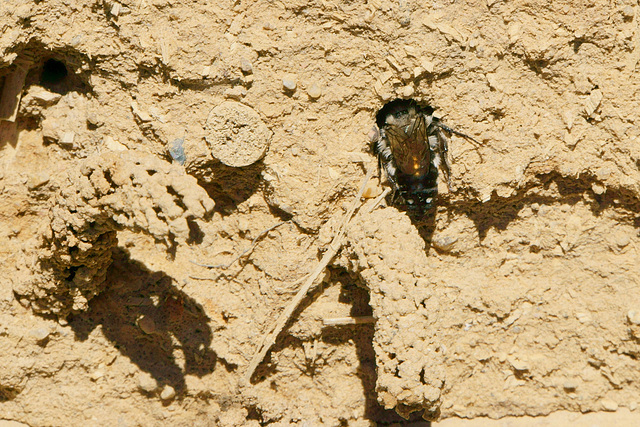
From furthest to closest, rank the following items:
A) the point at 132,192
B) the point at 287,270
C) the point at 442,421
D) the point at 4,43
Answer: the point at 442,421 → the point at 287,270 → the point at 4,43 → the point at 132,192

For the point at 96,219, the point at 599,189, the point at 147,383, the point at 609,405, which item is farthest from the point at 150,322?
the point at 609,405

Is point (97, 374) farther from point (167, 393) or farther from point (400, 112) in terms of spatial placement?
point (400, 112)

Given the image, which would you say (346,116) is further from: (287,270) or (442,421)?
(442,421)

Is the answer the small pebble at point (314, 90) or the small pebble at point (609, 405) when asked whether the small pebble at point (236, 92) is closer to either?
the small pebble at point (314, 90)

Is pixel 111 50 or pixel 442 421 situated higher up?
pixel 111 50

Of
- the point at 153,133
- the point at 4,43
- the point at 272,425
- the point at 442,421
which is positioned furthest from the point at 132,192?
the point at 442,421

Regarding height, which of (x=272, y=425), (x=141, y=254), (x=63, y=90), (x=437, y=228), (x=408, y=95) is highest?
(x=408, y=95)

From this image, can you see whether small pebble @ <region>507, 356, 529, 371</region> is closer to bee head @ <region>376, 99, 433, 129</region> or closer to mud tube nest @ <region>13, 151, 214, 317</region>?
bee head @ <region>376, 99, 433, 129</region>
